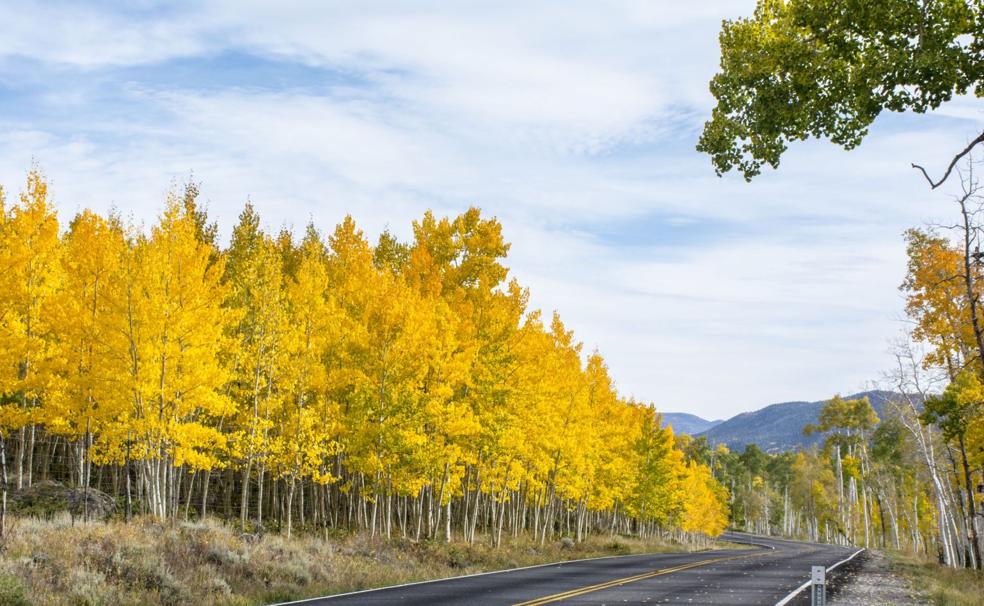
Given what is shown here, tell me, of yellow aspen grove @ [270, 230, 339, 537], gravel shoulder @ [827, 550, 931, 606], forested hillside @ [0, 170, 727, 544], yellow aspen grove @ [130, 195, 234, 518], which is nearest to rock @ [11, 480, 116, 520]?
forested hillside @ [0, 170, 727, 544]

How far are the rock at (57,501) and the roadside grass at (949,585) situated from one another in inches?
977

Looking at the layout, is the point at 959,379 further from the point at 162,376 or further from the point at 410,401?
the point at 162,376

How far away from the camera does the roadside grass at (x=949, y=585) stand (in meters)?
18.1

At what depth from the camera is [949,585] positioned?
894 inches

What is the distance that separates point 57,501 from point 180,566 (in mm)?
13674

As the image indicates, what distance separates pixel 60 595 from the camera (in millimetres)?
12352

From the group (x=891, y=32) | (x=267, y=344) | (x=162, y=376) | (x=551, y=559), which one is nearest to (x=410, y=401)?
(x=267, y=344)

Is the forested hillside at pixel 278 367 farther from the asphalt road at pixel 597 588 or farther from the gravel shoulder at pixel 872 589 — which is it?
the gravel shoulder at pixel 872 589

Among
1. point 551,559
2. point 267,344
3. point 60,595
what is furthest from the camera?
point 551,559

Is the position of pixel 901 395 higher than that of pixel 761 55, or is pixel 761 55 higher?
pixel 761 55

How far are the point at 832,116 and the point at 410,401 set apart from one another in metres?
18.2

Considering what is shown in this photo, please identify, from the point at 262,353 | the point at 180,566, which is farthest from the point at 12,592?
the point at 262,353

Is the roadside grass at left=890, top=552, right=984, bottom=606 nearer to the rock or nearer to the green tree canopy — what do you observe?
the green tree canopy

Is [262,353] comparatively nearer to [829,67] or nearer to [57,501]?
[57,501]
